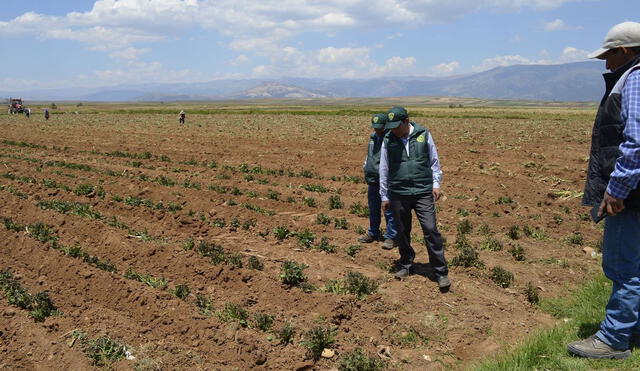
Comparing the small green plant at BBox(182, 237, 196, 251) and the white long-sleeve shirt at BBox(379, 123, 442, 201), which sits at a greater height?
the white long-sleeve shirt at BBox(379, 123, 442, 201)

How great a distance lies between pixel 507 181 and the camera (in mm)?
13312

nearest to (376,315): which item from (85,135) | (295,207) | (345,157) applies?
(295,207)

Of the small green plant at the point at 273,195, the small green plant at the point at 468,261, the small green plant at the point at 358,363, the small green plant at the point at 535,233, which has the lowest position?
the small green plant at the point at 358,363

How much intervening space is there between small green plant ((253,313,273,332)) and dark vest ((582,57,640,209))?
3.40m

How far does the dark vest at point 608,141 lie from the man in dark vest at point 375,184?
3290 millimetres

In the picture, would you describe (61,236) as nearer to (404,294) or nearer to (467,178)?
(404,294)

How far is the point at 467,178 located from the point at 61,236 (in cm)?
1046

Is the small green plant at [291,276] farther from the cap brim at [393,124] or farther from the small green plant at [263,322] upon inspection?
the cap brim at [393,124]

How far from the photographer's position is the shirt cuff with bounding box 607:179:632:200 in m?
3.72

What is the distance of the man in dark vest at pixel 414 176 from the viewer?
582cm

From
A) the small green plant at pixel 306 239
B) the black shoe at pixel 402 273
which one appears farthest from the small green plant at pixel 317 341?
the small green plant at pixel 306 239

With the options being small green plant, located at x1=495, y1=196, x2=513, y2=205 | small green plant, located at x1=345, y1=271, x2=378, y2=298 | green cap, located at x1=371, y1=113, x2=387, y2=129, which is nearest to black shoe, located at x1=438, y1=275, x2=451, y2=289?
small green plant, located at x1=345, y1=271, x2=378, y2=298

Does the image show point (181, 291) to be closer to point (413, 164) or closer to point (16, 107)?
point (413, 164)

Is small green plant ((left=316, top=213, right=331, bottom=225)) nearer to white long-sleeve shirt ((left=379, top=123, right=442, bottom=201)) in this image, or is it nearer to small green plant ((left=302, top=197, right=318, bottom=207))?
small green plant ((left=302, top=197, right=318, bottom=207))
